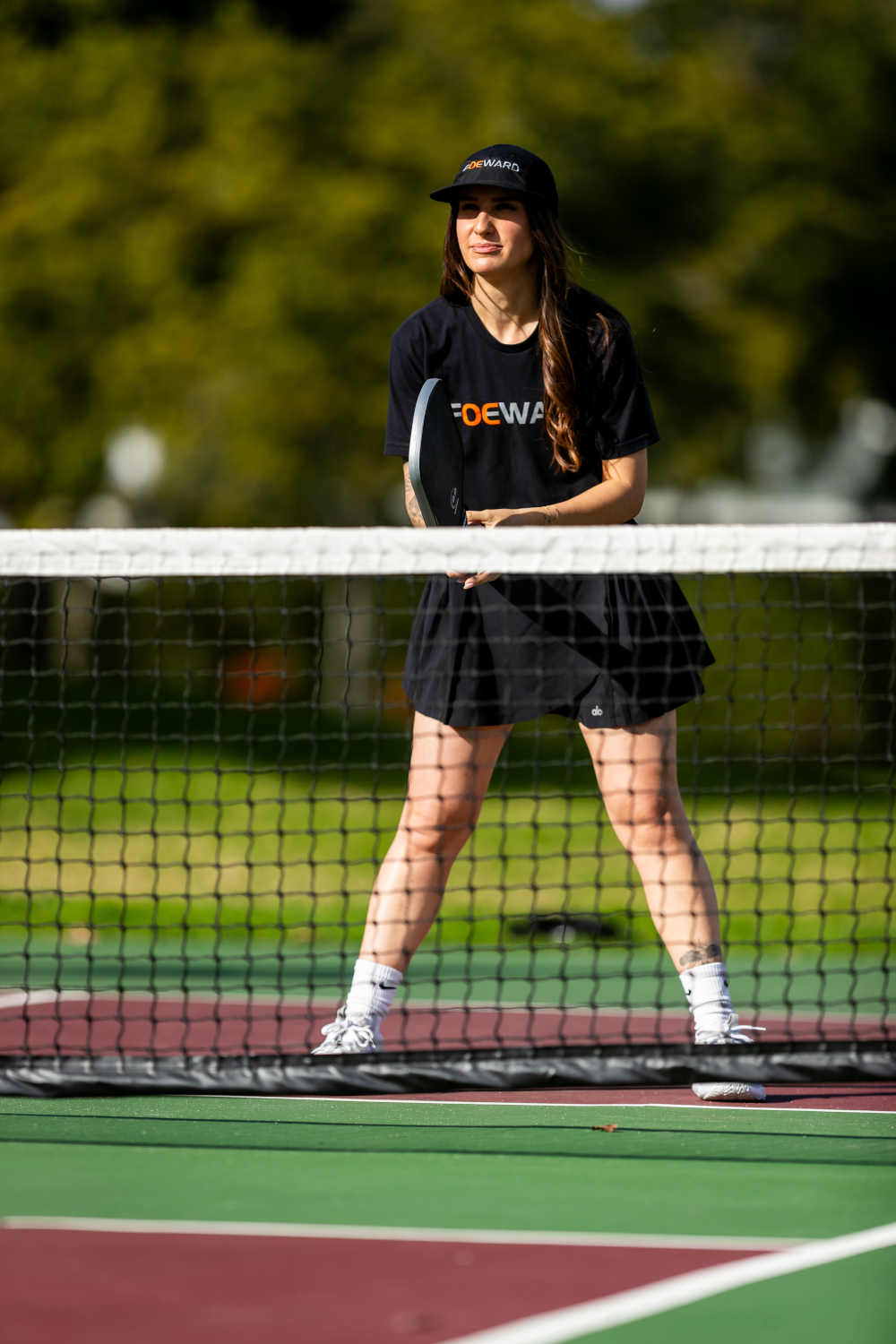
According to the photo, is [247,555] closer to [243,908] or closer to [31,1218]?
[31,1218]

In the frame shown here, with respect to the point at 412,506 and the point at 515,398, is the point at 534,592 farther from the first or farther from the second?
the point at 515,398

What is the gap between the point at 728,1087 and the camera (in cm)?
480

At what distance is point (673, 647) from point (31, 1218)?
2.15 metres

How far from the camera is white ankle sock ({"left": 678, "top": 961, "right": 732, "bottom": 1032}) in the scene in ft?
15.6

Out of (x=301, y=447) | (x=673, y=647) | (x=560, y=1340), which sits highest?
(x=301, y=447)

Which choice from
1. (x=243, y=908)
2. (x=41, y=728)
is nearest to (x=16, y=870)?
(x=243, y=908)

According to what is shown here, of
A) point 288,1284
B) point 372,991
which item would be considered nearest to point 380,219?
point 372,991

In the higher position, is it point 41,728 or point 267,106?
point 267,106

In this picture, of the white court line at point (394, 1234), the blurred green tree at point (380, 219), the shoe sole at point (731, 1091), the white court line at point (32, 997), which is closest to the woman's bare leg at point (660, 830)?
the shoe sole at point (731, 1091)

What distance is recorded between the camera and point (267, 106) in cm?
2127

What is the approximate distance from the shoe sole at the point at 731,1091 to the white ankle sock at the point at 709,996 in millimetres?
157

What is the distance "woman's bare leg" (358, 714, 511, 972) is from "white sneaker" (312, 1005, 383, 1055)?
0.53 feet

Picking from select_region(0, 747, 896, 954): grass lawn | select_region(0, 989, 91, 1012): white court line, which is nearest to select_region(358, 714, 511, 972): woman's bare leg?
select_region(0, 989, 91, 1012): white court line

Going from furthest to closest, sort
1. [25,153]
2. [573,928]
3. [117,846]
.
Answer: [25,153] < [117,846] < [573,928]
